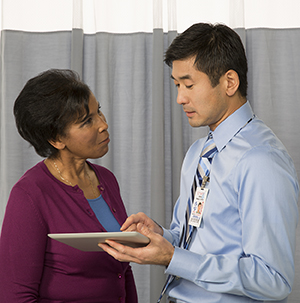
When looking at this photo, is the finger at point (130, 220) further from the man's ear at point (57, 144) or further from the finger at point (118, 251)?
the man's ear at point (57, 144)

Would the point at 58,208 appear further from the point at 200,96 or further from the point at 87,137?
the point at 200,96

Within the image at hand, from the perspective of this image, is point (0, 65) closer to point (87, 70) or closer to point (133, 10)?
point (87, 70)

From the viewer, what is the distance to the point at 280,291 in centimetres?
111

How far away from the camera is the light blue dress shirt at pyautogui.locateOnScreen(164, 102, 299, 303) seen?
1.10 metres

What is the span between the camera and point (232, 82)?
135 centimetres

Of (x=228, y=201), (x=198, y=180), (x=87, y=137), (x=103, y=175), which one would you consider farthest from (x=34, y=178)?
(x=228, y=201)

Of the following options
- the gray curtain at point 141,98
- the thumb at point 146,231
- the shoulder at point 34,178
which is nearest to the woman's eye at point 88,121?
the shoulder at point 34,178

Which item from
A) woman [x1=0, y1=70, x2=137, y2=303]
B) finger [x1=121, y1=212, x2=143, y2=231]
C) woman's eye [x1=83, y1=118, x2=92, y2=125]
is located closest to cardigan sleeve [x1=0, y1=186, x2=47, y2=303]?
woman [x1=0, y1=70, x2=137, y2=303]

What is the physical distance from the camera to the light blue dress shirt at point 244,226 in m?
1.10

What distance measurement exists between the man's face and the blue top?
561 millimetres

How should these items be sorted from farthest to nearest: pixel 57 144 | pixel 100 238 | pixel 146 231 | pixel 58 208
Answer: pixel 57 144
pixel 58 208
pixel 146 231
pixel 100 238

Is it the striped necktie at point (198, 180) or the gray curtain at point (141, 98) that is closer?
the striped necktie at point (198, 180)

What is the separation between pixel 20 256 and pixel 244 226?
2.63 ft

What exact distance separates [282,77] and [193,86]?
1.32 meters
